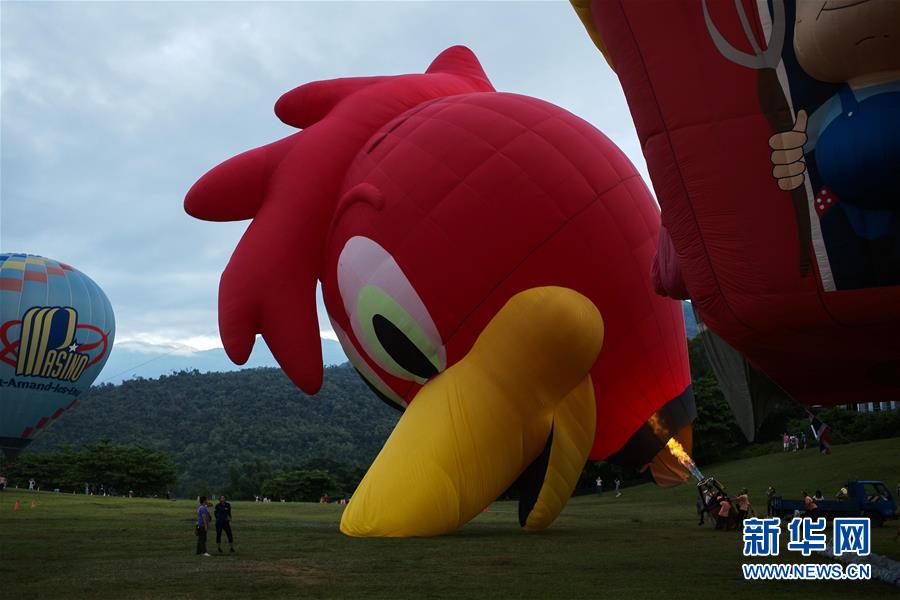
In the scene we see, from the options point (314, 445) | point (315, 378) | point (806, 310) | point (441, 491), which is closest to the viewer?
point (806, 310)

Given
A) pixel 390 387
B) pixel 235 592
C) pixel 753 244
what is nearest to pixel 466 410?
pixel 390 387

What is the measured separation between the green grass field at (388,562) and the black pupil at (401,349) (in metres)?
2.72

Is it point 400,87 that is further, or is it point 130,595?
point 400,87

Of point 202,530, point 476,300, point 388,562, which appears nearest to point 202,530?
point 202,530

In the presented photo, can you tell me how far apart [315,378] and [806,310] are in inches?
369

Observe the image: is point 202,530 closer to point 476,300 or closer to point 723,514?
point 476,300

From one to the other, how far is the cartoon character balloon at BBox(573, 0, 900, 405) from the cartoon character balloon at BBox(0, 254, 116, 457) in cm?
2914

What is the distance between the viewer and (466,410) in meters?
12.9

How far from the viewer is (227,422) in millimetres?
71250

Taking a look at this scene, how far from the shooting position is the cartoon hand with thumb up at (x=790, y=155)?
6707mm

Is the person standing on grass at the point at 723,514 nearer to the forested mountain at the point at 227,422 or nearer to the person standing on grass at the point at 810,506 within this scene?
the person standing on grass at the point at 810,506

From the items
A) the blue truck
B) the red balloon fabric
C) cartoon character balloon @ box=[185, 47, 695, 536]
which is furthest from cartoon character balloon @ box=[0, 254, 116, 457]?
the blue truck

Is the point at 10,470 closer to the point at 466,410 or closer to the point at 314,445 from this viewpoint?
the point at 314,445

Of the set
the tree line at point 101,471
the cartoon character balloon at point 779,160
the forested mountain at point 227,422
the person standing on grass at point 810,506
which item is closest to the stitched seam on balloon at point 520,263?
the cartoon character balloon at point 779,160
